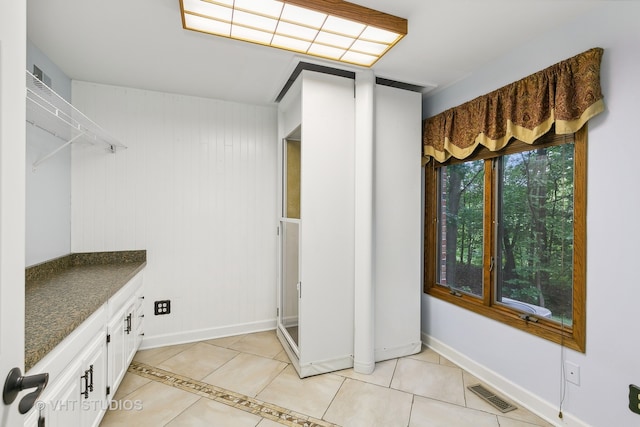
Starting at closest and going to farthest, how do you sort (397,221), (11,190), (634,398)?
(11,190) → (634,398) → (397,221)

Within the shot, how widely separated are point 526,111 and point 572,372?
161 centimetres

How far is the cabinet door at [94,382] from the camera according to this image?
55.9 inches

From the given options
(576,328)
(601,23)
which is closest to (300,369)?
(576,328)

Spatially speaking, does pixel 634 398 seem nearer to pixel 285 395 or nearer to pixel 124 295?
pixel 285 395

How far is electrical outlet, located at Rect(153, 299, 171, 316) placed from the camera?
2762mm

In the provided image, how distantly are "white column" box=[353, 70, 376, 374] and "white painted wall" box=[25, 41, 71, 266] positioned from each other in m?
2.21

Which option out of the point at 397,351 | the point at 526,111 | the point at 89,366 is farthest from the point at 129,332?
the point at 526,111

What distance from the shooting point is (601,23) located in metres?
1.61

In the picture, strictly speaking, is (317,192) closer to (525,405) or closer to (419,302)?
(419,302)

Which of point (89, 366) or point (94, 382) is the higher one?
point (89, 366)

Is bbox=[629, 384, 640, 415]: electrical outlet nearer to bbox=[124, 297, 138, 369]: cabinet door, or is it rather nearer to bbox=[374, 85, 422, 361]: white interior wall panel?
bbox=[374, 85, 422, 361]: white interior wall panel

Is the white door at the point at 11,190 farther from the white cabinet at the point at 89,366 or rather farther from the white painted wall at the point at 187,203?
the white painted wall at the point at 187,203

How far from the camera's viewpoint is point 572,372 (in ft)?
5.64

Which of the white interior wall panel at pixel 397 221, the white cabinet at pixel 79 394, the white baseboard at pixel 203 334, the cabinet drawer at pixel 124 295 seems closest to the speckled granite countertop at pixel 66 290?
the cabinet drawer at pixel 124 295
